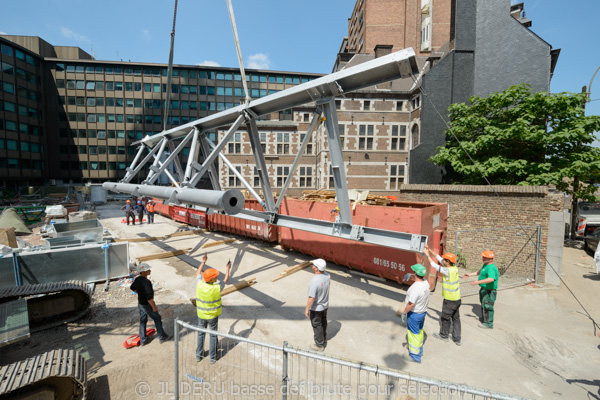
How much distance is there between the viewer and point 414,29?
3466cm

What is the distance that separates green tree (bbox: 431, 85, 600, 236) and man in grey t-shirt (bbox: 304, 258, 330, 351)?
9448 mm

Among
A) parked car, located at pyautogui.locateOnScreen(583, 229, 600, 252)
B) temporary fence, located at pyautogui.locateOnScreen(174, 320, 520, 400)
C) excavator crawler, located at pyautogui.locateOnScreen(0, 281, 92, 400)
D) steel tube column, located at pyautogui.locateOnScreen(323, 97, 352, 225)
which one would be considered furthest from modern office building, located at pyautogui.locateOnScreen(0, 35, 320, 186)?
excavator crawler, located at pyautogui.locateOnScreen(0, 281, 92, 400)

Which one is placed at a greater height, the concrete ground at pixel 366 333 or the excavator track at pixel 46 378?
the excavator track at pixel 46 378

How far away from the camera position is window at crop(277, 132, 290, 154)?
2752 centimetres

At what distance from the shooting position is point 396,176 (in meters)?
23.7

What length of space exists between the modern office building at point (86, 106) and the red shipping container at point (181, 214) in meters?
33.1

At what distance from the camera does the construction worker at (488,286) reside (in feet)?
19.5

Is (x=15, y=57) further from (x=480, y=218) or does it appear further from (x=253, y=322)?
(x=480, y=218)

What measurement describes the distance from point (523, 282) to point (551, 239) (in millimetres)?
1893

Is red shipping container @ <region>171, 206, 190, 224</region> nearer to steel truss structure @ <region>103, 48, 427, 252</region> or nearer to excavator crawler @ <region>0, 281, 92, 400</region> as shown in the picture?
steel truss structure @ <region>103, 48, 427, 252</region>

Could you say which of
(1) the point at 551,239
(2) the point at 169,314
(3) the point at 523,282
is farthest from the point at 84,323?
(1) the point at 551,239

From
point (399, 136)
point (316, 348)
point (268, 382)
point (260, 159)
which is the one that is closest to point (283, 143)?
point (399, 136)

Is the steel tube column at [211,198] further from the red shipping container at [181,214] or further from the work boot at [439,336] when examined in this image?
the red shipping container at [181,214]

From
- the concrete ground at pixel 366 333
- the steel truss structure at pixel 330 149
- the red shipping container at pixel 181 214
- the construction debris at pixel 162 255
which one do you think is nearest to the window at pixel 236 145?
the red shipping container at pixel 181 214
